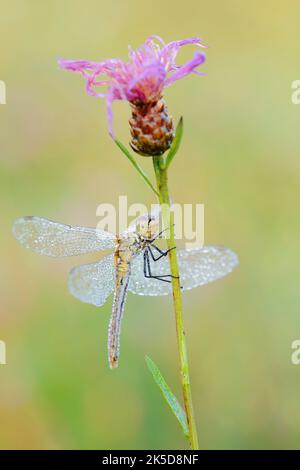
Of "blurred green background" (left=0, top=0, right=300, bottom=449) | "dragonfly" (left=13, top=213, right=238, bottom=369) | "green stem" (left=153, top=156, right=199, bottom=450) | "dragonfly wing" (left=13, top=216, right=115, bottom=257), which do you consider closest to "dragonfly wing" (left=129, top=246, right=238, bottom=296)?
"dragonfly" (left=13, top=213, right=238, bottom=369)

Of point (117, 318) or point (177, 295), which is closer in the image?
point (177, 295)

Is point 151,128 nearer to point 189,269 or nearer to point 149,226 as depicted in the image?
point 149,226

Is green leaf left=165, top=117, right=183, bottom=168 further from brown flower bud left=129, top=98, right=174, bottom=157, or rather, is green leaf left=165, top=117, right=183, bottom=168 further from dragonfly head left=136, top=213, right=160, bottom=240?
dragonfly head left=136, top=213, right=160, bottom=240

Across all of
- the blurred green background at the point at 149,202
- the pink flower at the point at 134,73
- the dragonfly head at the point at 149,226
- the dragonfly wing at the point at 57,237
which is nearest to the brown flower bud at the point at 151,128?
the pink flower at the point at 134,73

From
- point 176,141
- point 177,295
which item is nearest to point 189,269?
point 177,295

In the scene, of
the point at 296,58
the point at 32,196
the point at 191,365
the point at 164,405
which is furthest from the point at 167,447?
the point at 296,58

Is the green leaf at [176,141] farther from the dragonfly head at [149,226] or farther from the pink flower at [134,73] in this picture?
the dragonfly head at [149,226]
